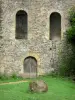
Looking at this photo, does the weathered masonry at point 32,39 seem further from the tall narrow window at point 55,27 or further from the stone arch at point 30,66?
the tall narrow window at point 55,27

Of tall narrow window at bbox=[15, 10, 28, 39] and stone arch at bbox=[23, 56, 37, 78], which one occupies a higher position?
tall narrow window at bbox=[15, 10, 28, 39]

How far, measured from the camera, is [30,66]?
25125 mm

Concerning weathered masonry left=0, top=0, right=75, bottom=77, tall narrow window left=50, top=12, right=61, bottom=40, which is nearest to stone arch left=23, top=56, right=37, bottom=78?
weathered masonry left=0, top=0, right=75, bottom=77

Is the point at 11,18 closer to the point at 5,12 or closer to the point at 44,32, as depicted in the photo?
the point at 5,12

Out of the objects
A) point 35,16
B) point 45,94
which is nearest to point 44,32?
point 35,16

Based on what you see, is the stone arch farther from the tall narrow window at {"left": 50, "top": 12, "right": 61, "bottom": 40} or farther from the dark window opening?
the tall narrow window at {"left": 50, "top": 12, "right": 61, "bottom": 40}

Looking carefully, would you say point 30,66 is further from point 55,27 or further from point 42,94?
point 42,94

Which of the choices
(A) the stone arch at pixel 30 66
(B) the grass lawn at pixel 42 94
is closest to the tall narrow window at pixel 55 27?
(A) the stone arch at pixel 30 66

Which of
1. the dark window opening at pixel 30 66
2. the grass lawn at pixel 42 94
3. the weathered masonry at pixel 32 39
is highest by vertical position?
the weathered masonry at pixel 32 39

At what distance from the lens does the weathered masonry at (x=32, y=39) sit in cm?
2452

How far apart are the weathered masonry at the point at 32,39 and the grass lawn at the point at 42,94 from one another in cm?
340

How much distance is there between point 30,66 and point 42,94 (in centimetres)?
756

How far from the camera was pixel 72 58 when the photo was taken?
25.1 m

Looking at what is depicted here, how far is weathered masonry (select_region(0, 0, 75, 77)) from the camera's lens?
2452 cm
